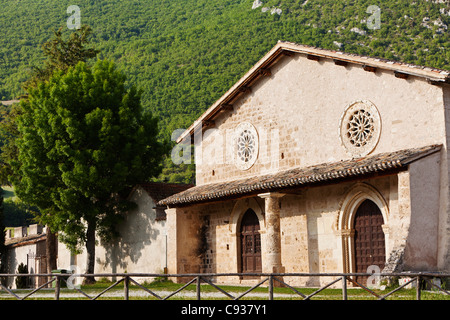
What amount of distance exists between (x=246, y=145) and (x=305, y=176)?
5899 mm

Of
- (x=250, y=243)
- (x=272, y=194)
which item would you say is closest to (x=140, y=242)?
(x=250, y=243)

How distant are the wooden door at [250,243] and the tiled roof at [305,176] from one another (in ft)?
5.58

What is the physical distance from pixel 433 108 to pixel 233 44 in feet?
155

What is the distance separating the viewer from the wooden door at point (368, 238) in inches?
773

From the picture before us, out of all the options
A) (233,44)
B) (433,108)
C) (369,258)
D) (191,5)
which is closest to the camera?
(433,108)

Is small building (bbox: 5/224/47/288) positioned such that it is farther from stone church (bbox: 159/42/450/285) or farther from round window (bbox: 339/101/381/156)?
round window (bbox: 339/101/381/156)

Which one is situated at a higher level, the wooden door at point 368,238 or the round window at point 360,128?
the round window at point 360,128

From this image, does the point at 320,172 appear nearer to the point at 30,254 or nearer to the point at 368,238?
the point at 368,238

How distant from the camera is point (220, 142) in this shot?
26547mm

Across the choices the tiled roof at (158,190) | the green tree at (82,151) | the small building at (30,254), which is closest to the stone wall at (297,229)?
the tiled roof at (158,190)

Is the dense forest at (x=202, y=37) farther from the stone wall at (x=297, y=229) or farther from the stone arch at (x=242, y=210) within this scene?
the stone arch at (x=242, y=210)

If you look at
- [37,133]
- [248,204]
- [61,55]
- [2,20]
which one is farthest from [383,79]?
[2,20]

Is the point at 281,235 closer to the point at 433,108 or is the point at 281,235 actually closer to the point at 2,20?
the point at 433,108

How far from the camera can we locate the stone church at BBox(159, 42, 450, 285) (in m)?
17.8
